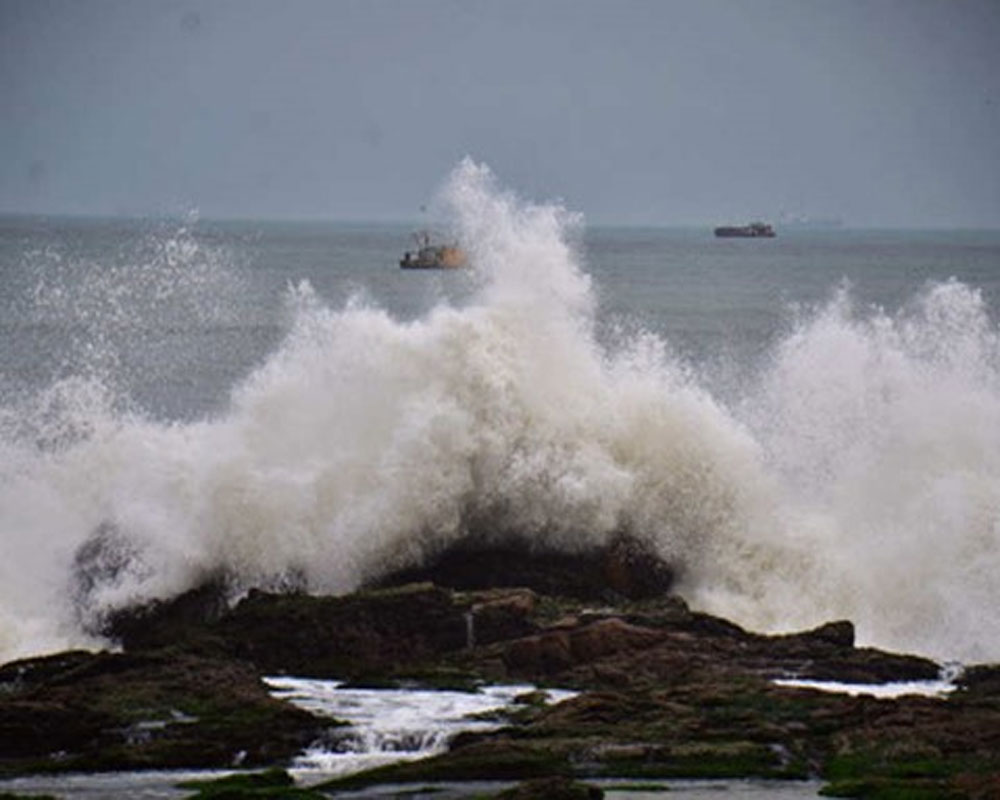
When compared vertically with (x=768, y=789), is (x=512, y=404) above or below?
above

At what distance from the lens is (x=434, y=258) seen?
498 ft

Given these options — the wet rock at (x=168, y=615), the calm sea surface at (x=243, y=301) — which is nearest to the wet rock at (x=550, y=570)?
the wet rock at (x=168, y=615)

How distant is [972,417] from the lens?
165 ft

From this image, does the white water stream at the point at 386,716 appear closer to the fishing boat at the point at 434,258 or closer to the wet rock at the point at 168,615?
the wet rock at the point at 168,615

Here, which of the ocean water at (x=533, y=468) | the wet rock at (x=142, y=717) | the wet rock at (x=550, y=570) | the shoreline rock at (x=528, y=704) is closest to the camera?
the shoreline rock at (x=528, y=704)

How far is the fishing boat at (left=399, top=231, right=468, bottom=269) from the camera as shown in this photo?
149 metres

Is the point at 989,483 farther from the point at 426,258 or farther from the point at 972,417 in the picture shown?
the point at 426,258

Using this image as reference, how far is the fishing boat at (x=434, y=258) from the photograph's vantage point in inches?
5881

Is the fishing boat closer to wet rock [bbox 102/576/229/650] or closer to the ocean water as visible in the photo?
the ocean water

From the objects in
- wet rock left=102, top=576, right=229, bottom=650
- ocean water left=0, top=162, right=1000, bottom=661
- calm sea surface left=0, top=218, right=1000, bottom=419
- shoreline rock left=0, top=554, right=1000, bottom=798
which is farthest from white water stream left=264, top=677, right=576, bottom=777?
calm sea surface left=0, top=218, right=1000, bottom=419

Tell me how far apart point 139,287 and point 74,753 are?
261 ft

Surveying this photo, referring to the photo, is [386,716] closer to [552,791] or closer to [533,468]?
[552,791]

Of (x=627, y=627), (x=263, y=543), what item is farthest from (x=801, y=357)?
(x=627, y=627)

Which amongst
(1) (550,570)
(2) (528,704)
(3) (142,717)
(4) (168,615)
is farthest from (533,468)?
(3) (142,717)
